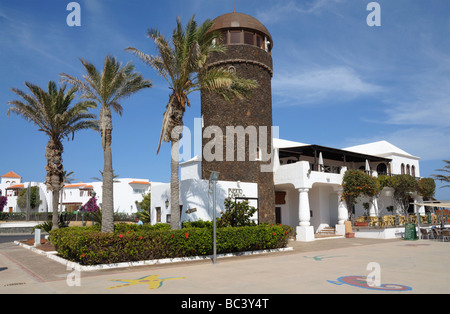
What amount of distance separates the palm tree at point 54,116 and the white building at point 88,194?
4422 centimetres

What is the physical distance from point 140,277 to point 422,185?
3131 cm

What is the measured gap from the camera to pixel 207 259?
14.7 metres

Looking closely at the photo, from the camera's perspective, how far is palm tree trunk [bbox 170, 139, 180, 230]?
15445 mm

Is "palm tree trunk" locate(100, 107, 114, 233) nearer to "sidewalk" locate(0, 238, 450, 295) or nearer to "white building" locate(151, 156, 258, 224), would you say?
"sidewalk" locate(0, 238, 450, 295)

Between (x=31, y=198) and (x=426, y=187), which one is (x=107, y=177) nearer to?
(x=426, y=187)

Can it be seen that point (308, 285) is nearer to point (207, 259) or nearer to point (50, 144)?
point (207, 259)

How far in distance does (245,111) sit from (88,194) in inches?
2403

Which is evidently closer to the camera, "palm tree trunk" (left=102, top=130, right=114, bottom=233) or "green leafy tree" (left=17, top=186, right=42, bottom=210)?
"palm tree trunk" (left=102, top=130, right=114, bottom=233)

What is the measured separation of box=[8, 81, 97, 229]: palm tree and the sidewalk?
449 inches

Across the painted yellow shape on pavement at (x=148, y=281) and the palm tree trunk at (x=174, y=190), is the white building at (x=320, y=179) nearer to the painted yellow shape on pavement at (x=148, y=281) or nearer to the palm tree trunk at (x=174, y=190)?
the palm tree trunk at (x=174, y=190)

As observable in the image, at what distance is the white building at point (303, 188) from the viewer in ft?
71.4

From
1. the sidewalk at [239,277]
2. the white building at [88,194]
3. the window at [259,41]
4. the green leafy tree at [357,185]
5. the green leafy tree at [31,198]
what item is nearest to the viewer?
the sidewalk at [239,277]

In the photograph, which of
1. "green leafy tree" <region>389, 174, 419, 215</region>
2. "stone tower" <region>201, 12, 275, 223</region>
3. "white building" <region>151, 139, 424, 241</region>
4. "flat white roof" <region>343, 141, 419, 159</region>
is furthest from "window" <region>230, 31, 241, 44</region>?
"flat white roof" <region>343, 141, 419, 159</region>

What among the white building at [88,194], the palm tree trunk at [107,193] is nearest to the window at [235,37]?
the palm tree trunk at [107,193]
